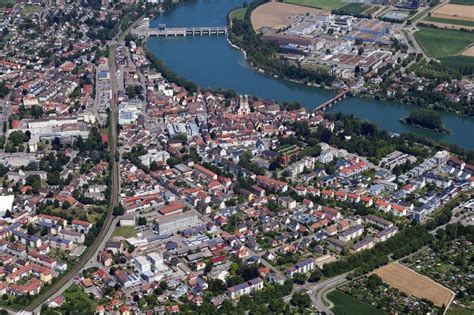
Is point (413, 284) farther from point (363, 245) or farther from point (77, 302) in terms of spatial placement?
point (77, 302)

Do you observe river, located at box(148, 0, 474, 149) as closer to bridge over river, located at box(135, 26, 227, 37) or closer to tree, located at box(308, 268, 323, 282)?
bridge over river, located at box(135, 26, 227, 37)

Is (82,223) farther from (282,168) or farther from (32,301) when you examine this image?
(282,168)

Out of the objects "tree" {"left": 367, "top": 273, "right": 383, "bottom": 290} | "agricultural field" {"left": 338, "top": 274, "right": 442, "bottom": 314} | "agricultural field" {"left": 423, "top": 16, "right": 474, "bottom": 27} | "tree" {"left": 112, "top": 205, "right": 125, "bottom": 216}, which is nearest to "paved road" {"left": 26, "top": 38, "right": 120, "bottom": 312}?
"tree" {"left": 112, "top": 205, "right": 125, "bottom": 216}

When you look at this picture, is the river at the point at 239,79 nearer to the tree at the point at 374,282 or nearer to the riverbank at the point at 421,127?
the riverbank at the point at 421,127

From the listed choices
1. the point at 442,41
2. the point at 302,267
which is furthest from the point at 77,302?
the point at 442,41

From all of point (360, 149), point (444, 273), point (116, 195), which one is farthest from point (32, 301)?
point (360, 149)

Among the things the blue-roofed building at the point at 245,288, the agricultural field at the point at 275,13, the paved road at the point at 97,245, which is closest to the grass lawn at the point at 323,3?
the agricultural field at the point at 275,13
